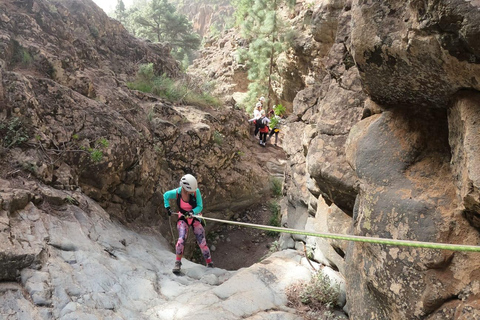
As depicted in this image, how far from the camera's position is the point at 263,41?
56.6 ft

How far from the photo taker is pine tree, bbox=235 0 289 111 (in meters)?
16.9

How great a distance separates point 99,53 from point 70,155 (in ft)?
23.2

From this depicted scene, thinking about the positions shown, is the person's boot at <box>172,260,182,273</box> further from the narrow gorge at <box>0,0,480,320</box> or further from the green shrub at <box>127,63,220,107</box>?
the green shrub at <box>127,63,220,107</box>

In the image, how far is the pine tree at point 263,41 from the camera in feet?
55.5

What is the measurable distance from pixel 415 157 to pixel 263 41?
15.9m

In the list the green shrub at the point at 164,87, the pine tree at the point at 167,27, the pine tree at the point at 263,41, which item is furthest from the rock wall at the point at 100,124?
the pine tree at the point at 167,27

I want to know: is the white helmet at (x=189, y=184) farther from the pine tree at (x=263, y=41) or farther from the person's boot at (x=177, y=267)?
the pine tree at (x=263, y=41)

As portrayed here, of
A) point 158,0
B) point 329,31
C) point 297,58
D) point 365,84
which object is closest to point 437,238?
point 365,84

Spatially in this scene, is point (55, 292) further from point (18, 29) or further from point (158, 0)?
point (158, 0)

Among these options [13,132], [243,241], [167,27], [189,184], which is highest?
[167,27]

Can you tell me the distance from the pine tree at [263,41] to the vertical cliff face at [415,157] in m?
14.8

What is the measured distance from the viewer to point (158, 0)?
2748 cm

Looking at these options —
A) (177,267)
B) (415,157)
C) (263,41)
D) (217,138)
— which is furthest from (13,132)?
(263,41)

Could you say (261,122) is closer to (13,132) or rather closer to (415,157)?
(13,132)
